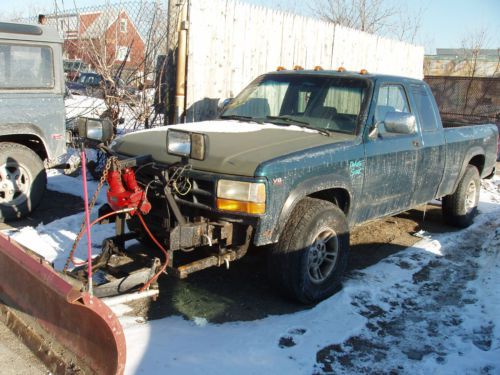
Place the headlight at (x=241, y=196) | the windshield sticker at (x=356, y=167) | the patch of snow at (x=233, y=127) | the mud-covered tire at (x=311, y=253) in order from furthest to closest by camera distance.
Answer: the patch of snow at (x=233, y=127) < the windshield sticker at (x=356, y=167) < the mud-covered tire at (x=311, y=253) < the headlight at (x=241, y=196)

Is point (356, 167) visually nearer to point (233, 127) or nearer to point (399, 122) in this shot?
point (399, 122)

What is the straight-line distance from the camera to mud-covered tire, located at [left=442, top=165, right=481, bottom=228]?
6.87 m

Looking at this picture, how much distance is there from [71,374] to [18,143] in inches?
163

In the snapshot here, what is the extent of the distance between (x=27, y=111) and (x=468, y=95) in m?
12.9

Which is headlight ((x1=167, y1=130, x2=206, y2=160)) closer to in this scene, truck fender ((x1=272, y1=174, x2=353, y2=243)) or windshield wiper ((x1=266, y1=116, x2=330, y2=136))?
truck fender ((x1=272, y1=174, x2=353, y2=243))

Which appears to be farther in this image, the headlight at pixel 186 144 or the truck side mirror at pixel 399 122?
the truck side mirror at pixel 399 122

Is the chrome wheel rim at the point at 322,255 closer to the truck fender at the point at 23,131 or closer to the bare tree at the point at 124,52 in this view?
the truck fender at the point at 23,131

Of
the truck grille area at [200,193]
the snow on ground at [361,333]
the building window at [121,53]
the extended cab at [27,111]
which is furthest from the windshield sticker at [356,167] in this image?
the building window at [121,53]

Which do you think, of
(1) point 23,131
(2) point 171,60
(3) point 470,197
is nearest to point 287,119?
(1) point 23,131

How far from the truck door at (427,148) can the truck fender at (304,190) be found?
1558mm

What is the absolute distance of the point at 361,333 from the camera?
4051 mm

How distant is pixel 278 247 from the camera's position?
13.8 ft

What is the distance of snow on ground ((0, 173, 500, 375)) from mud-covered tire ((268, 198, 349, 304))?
0.55 ft

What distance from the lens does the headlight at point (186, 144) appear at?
12.1 feet
